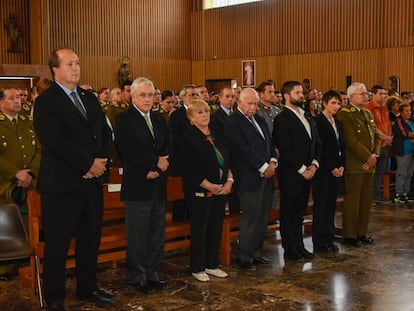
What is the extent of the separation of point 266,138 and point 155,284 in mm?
1670

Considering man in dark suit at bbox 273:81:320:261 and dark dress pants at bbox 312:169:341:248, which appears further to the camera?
dark dress pants at bbox 312:169:341:248

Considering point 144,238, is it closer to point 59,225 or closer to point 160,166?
point 160,166

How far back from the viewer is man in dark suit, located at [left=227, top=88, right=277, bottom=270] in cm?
534

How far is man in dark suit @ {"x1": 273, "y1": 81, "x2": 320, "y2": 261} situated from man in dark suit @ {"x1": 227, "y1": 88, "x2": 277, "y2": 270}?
201 millimetres

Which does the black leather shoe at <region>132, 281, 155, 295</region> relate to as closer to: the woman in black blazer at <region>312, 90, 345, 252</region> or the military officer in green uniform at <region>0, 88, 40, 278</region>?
the military officer in green uniform at <region>0, 88, 40, 278</region>

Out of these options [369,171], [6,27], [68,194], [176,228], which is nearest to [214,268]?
[176,228]

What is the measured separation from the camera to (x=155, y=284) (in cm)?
482

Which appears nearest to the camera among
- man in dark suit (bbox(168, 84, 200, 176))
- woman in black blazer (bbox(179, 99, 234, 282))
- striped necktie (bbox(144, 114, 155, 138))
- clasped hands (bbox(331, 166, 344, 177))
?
striped necktie (bbox(144, 114, 155, 138))

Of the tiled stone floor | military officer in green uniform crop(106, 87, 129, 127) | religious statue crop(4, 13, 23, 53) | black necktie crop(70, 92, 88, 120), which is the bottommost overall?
the tiled stone floor

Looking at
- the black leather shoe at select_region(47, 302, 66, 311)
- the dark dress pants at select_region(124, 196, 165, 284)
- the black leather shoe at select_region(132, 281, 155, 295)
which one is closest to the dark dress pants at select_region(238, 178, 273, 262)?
the dark dress pants at select_region(124, 196, 165, 284)

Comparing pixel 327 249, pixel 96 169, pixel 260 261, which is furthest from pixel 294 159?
pixel 96 169

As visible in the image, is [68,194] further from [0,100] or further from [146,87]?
[0,100]

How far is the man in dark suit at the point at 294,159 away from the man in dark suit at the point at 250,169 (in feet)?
0.66

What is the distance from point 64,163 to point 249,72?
14945 mm
